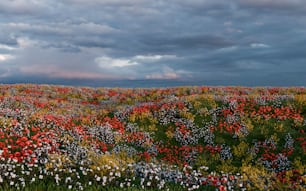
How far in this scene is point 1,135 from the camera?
52.1ft

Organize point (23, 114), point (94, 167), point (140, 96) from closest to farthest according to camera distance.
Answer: point (94, 167) → point (23, 114) → point (140, 96)

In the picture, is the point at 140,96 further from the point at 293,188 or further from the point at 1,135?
the point at 293,188

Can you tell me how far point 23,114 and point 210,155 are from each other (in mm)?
9884

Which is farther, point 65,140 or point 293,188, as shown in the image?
point 65,140

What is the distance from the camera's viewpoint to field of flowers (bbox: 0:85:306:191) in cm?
1178

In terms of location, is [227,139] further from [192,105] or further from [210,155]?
[192,105]

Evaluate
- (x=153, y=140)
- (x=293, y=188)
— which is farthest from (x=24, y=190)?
(x=153, y=140)

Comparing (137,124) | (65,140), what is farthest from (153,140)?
(65,140)

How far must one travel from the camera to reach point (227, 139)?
1905 centimetres

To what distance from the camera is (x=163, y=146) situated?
18.6 m

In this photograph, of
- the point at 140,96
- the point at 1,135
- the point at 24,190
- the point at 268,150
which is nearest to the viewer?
the point at 24,190

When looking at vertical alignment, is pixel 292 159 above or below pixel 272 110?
below

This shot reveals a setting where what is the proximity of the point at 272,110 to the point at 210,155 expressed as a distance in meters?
5.87

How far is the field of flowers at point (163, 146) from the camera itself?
1178 centimetres
